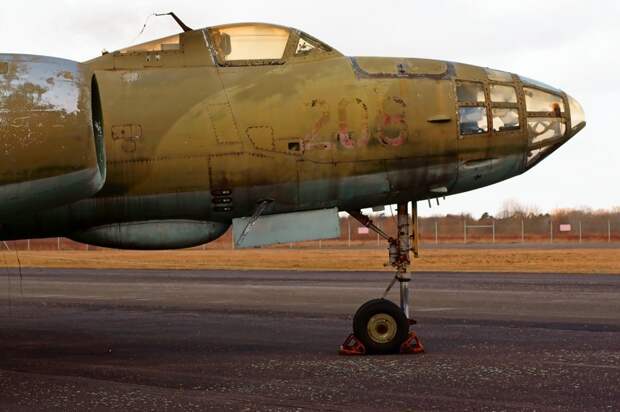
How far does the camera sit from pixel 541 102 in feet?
38.9

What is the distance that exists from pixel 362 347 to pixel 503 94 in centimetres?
375

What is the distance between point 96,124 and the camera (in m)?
10.5

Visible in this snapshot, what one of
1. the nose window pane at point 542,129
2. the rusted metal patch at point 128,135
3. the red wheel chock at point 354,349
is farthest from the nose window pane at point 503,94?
the rusted metal patch at point 128,135

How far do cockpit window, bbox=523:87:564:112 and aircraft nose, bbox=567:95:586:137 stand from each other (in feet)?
0.51

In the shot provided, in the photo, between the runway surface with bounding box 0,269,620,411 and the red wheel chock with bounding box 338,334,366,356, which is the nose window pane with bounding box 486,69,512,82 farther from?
the red wheel chock with bounding box 338,334,366,356

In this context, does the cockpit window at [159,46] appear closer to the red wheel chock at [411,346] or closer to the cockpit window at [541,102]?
the cockpit window at [541,102]

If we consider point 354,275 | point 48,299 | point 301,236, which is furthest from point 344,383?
point 354,275

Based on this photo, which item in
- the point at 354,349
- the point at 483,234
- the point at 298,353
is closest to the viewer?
the point at 354,349

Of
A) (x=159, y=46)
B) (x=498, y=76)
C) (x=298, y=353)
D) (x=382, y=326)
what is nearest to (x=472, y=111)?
(x=498, y=76)

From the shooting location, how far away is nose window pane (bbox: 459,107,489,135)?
38.1 ft

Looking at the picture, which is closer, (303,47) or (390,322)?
(390,322)

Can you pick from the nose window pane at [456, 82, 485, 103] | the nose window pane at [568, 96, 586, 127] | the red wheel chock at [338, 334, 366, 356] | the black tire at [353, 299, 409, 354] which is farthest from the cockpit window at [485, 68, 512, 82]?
the red wheel chock at [338, 334, 366, 356]

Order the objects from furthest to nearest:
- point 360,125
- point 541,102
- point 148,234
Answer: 1. point 541,102
2. point 148,234
3. point 360,125

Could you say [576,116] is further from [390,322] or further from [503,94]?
[390,322]
